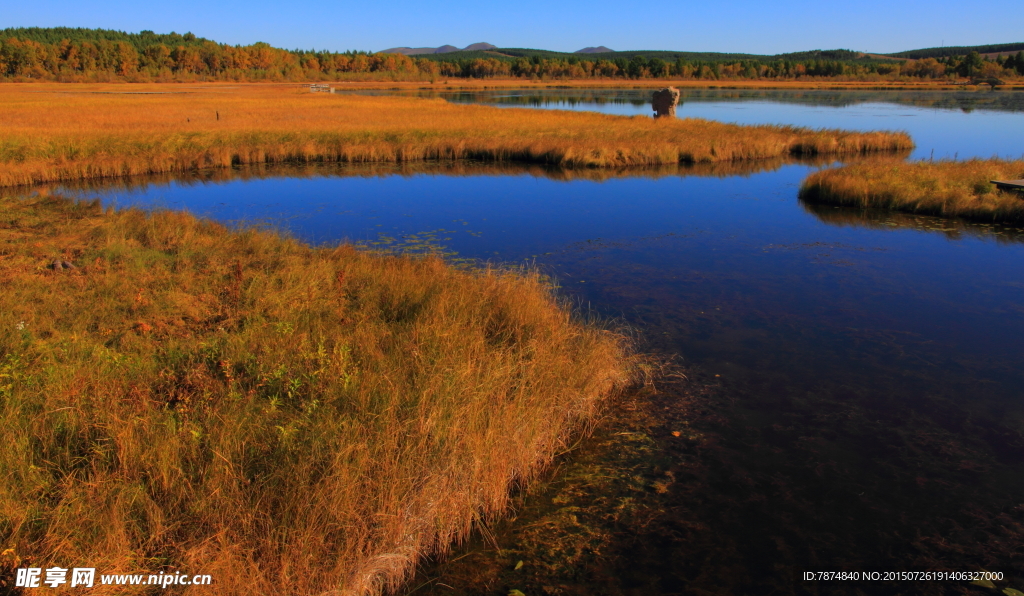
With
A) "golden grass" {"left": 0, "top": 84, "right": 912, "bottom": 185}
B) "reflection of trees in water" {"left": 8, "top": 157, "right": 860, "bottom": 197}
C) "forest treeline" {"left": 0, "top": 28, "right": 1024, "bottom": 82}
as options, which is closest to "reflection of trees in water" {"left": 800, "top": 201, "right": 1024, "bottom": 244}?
"reflection of trees in water" {"left": 8, "top": 157, "right": 860, "bottom": 197}

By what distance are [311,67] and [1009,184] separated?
134512mm

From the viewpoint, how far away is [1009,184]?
15.0 meters

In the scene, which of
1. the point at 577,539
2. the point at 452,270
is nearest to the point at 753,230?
the point at 452,270

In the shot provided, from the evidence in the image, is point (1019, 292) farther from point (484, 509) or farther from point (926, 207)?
point (484, 509)

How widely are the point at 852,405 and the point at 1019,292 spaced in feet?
18.4

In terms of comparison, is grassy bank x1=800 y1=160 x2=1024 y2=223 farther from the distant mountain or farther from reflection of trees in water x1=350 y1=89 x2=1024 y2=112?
the distant mountain

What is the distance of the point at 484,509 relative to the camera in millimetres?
4473

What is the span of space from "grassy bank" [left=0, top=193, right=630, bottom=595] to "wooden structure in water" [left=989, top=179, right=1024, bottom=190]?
1345 cm

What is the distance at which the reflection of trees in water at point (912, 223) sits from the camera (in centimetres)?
1336

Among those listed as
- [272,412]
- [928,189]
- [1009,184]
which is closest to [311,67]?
[928,189]

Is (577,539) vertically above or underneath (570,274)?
underneath

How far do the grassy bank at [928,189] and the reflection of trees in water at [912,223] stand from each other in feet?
0.89

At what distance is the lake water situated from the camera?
431 cm

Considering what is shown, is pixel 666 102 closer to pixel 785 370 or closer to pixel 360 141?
pixel 360 141
